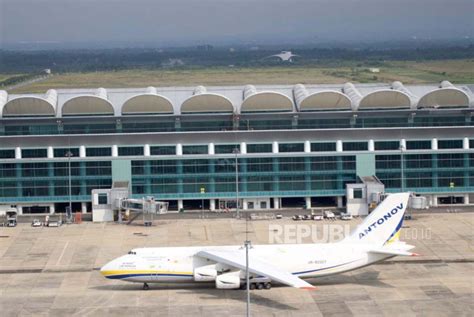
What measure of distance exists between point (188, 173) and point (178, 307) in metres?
45.6

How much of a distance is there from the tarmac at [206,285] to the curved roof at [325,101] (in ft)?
69.5

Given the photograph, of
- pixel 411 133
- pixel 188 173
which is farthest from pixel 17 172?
pixel 411 133

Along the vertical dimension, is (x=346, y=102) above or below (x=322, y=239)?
above

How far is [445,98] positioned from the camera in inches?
5507

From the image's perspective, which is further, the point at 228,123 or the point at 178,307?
the point at 228,123

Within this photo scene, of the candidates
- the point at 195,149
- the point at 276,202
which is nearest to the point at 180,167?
the point at 195,149

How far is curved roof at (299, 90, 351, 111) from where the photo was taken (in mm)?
139250

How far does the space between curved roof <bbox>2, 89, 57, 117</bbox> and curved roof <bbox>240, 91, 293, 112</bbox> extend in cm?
2368

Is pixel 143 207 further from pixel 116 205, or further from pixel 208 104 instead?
pixel 208 104

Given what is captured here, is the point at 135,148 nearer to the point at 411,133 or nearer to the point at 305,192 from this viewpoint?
the point at 305,192

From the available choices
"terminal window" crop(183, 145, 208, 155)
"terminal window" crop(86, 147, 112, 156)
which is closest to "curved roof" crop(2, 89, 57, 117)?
"terminal window" crop(86, 147, 112, 156)

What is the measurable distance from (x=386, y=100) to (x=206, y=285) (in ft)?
166

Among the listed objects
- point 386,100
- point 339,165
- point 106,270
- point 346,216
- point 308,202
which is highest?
point 386,100

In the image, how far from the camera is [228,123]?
5453 inches
